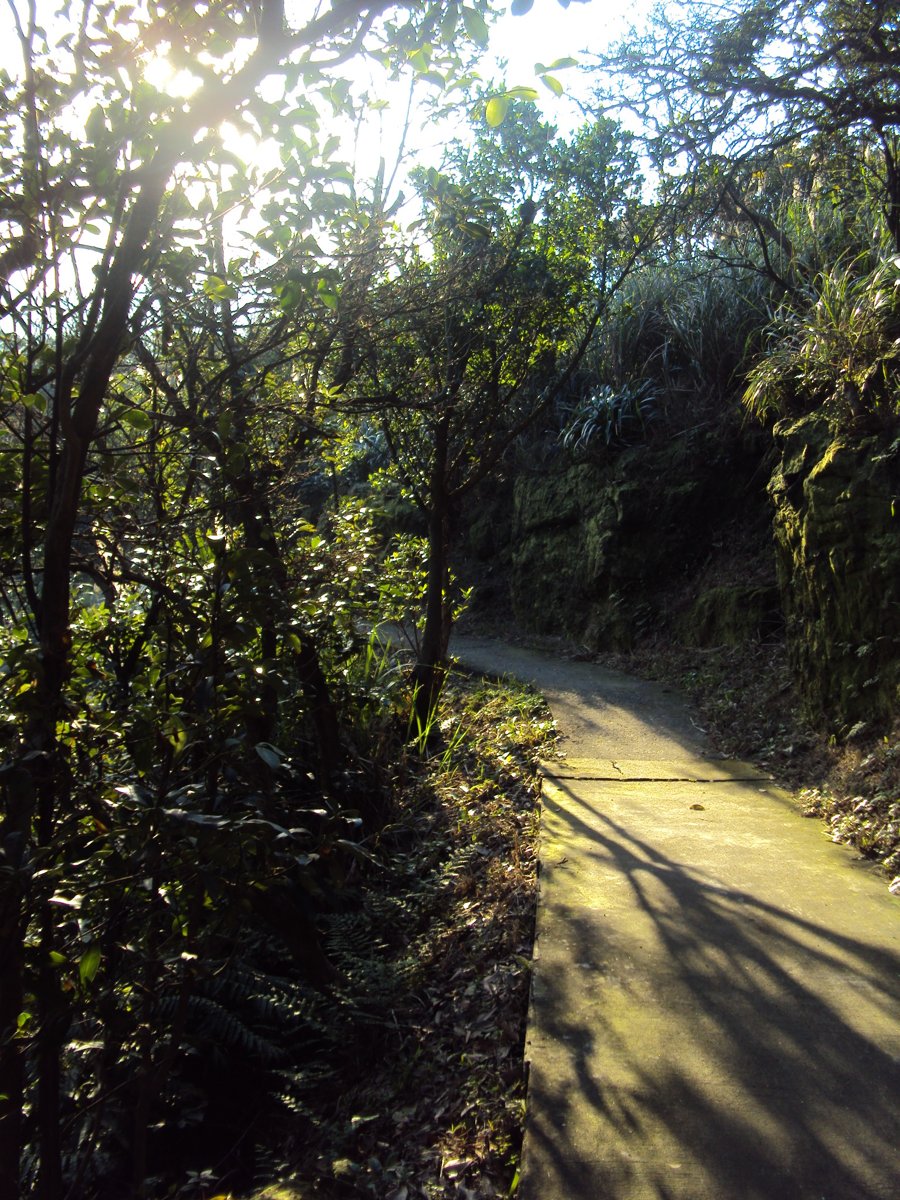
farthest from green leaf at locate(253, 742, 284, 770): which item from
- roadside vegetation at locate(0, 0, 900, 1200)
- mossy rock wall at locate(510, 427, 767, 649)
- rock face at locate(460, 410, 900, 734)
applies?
mossy rock wall at locate(510, 427, 767, 649)

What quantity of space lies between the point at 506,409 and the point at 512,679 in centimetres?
290

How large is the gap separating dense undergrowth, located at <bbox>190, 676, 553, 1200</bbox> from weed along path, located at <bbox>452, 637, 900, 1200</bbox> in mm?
165

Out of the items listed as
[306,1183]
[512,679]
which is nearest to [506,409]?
[512,679]

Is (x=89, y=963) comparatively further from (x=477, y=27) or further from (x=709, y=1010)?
(x=477, y=27)

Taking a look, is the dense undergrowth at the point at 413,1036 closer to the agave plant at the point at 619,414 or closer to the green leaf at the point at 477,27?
the green leaf at the point at 477,27

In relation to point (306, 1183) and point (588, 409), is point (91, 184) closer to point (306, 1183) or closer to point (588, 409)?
point (306, 1183)

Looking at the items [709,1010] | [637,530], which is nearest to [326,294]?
[709,1010]

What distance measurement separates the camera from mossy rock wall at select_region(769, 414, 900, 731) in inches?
238

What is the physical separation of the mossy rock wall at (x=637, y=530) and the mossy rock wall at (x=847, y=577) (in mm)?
3727

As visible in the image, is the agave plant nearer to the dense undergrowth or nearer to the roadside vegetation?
the roadside vegetation

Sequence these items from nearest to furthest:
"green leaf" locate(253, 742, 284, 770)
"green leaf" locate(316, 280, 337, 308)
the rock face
A: "green leaf" locate(253, 742, 284, 770) → "green leaf" locate(316, 280, 337, 308) → the rock face

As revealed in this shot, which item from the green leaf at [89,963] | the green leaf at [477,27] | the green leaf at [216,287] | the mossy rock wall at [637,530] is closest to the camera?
the green leaf at [89,963]

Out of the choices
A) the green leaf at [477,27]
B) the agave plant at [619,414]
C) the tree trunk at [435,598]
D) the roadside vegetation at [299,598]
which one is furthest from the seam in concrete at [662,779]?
the agave plant at [619,414]

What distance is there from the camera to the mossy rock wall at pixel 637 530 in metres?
11.2
